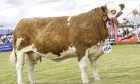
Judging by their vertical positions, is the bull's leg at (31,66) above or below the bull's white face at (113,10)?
below

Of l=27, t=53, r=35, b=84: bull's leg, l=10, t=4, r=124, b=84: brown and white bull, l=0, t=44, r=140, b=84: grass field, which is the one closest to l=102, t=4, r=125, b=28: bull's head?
l=10, t=4, r=124, b=84: brown and white bull

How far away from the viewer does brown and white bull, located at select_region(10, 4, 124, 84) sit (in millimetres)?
12109

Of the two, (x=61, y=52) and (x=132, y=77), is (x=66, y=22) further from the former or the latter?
(x=132, y=77)

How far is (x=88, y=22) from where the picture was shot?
12211 millimetres

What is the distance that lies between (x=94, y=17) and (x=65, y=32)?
95 cm

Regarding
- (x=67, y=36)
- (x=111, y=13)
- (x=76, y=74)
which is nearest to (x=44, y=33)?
(x=67, y=36)

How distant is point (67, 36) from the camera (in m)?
12.3

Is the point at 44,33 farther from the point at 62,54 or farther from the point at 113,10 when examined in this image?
the point at 113,10

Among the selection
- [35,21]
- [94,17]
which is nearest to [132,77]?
[94,17]

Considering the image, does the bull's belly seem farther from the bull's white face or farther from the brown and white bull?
the bull's white face

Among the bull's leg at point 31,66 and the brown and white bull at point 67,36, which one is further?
the bull's leg at point 31,66

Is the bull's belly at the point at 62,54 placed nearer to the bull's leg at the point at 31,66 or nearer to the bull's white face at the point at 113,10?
the bull's leg at the point at 31,66

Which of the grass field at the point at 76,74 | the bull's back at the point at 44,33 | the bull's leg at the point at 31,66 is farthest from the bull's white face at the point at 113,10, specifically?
the bull's leg at the point at 31,66

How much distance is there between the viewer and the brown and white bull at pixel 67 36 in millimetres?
12109
